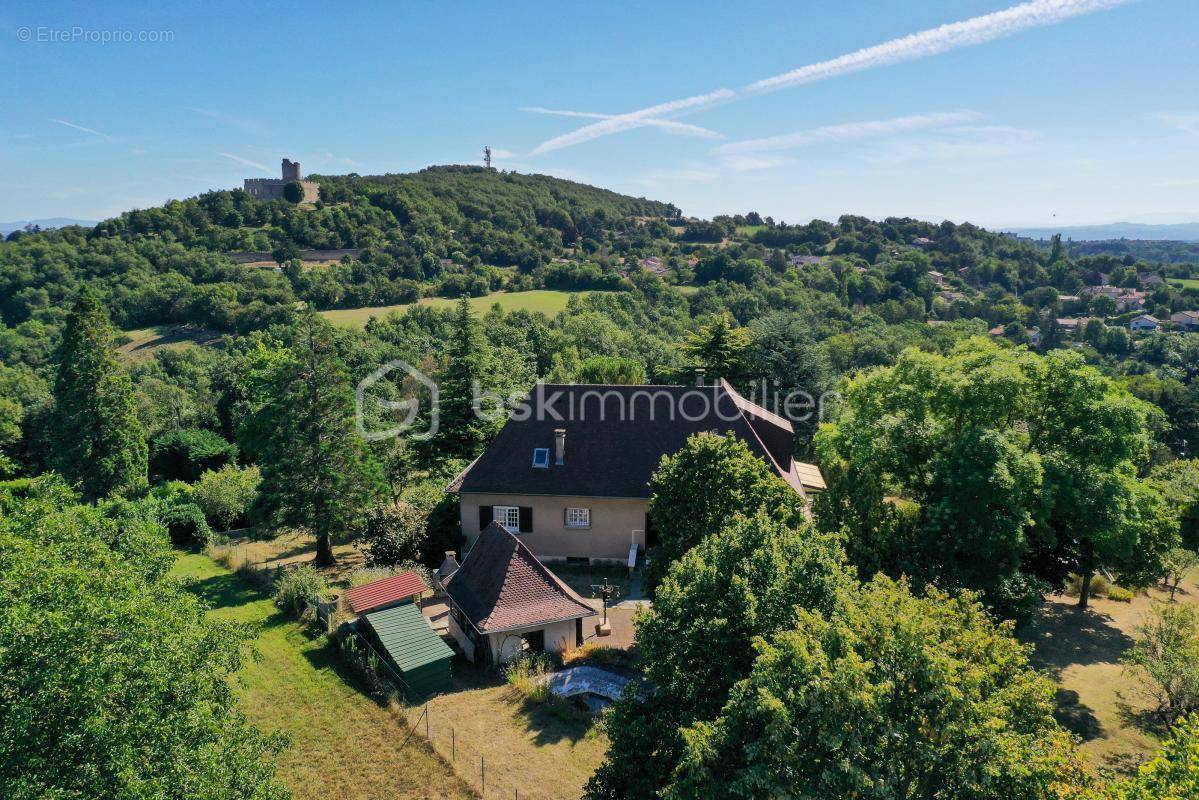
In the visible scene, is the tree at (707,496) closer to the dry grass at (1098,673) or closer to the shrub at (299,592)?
the dry grass at (1098,673)

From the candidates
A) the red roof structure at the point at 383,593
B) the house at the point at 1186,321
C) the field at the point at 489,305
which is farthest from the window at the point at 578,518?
the house at the point at 1186,321

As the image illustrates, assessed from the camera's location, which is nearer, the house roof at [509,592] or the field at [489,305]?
the house roof at [509,592]

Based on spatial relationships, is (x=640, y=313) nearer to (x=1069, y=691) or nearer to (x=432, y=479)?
(x=432, y=479)

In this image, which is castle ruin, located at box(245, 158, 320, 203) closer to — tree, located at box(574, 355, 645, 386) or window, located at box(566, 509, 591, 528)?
tree, located at box(574, 355, 645, 386)

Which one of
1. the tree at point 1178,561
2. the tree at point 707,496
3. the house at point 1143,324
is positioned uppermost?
the house at point 1143,324

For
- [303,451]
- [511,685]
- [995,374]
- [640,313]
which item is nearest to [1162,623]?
[995,374]

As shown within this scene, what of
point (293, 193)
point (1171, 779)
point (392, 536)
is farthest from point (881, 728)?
point (293, 193)

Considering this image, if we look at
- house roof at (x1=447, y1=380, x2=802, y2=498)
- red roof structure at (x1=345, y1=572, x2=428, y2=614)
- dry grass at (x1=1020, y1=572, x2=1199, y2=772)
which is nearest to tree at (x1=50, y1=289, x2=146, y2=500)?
house roof at (x1=447, y1=380, x2=802, y2=498)

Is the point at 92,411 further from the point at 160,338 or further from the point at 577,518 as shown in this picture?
the point at 160,338
